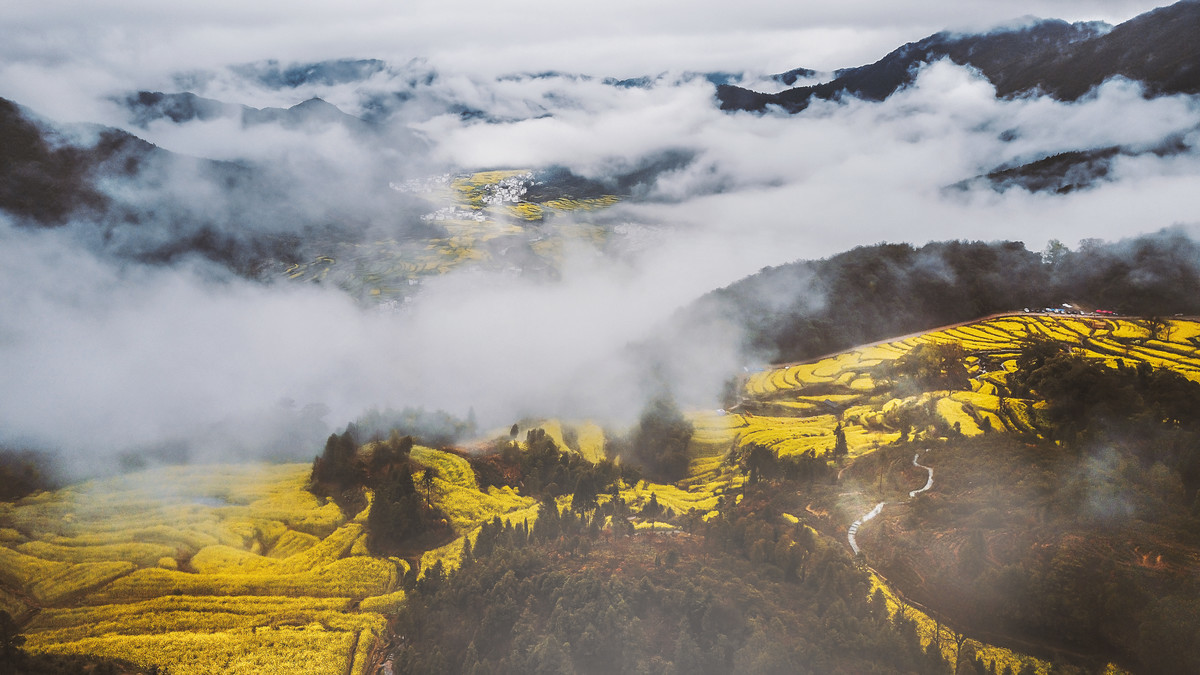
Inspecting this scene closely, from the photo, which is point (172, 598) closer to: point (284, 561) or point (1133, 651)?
point (284, 561)

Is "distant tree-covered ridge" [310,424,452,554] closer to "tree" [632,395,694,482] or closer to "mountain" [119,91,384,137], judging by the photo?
"tree" [632,395,694,482]

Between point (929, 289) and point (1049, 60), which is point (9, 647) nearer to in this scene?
point (929, 289)

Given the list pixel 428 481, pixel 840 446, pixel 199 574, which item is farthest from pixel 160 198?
pixel 840 446

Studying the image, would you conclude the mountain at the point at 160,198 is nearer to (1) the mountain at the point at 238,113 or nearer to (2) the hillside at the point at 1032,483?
(1) the mountain at the point at 238,113

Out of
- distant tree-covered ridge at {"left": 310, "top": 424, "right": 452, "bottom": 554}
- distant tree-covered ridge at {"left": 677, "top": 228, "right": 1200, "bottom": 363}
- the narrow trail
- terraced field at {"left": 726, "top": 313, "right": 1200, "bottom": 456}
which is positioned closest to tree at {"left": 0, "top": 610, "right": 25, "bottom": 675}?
distant tree-covered ridge at {"left": 310, "top": 424, "right": 452, "bottom": 554}

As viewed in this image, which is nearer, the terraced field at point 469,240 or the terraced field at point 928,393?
the terraced field at point 928,393

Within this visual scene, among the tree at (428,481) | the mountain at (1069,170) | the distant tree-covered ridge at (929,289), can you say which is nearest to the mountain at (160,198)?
the tree at (428,481)
